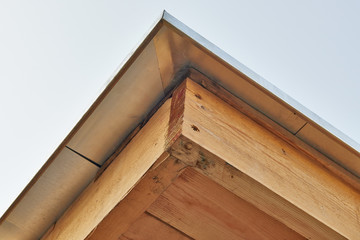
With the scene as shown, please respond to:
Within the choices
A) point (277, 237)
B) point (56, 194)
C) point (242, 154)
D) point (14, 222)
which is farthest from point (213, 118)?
point (14, 222)

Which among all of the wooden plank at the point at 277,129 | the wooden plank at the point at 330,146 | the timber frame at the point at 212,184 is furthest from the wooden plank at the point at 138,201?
the wooden plank at the point at 330,146

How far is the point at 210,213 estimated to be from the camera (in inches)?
48.2

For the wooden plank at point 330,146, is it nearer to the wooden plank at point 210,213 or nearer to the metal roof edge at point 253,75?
the metal roof edge at point 253,75

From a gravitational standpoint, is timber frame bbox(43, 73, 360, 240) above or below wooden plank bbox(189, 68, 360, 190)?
below

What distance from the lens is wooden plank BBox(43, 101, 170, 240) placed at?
3.94ft

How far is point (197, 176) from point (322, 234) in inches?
16.3

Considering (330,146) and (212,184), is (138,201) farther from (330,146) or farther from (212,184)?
(330,146)

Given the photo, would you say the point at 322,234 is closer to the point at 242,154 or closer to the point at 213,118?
the point at 242,154

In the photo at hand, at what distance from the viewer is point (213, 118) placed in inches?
49.9

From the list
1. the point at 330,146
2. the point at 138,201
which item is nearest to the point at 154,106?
the point at 138,201

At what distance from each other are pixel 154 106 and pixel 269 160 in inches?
16.8

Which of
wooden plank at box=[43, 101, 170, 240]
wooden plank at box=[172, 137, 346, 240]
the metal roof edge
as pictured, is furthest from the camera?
the metal roof edge

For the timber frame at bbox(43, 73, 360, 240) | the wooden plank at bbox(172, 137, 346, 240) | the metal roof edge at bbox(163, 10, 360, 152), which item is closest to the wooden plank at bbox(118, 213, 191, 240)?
the timber frame at bbox(43, 73, 360, 240)

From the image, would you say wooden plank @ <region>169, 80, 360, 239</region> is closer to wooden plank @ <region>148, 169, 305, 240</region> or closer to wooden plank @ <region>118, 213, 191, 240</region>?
wooden plank @ <region>148, 169, 305, 240</region>
